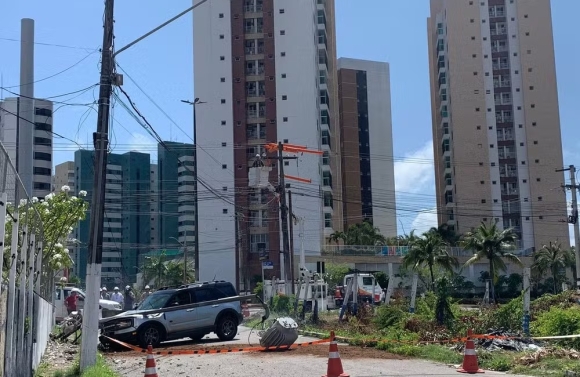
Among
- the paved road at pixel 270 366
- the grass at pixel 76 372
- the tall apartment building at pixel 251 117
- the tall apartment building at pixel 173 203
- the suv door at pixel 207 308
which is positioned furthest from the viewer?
the tall apartment building at pixel 173 203

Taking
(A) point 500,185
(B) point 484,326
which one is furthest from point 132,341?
(A) point 500,185

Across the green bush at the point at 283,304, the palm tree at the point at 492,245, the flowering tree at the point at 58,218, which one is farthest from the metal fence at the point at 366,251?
the flowering tree at the point at 58,218

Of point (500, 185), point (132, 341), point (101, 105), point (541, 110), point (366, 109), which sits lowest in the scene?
point (132, 341)

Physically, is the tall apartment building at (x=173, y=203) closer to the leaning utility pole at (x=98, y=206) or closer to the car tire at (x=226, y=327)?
the car tire at (x=226, y=327)

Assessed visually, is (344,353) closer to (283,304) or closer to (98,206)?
(98,206)

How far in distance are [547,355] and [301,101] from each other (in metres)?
74.1

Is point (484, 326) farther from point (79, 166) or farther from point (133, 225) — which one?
point (133, 225)

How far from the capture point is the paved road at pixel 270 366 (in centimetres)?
1482

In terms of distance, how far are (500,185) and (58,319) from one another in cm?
7830

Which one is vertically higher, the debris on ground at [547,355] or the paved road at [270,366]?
the debris on ground at [547,355]

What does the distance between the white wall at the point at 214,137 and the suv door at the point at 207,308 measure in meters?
60.4

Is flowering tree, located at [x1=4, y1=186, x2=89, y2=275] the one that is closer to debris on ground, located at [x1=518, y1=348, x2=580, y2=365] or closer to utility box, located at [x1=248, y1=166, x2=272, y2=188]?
utility box, located at [x1=248, y1=166, x2=272, y2=188]

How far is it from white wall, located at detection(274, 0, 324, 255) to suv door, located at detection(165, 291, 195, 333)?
200ft

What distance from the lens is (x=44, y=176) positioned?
322 feet
